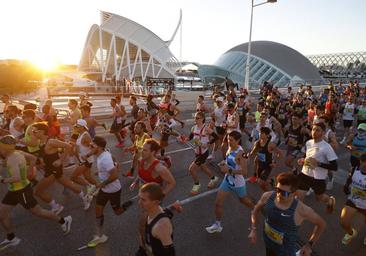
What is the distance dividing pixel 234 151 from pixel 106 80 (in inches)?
1954

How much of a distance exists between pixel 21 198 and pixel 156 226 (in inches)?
106

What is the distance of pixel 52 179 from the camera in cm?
535

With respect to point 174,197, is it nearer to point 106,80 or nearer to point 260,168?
point 260,168

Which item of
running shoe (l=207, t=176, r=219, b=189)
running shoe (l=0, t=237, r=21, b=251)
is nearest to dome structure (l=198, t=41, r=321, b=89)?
running shoe (l=207, t=176, r=219, b=189)

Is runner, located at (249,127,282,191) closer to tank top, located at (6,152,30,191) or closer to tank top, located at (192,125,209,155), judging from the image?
tank top, located at (192,125,209,155)

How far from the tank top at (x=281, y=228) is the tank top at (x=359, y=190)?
6.28 feet

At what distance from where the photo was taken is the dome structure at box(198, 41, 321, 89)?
45.3 metres

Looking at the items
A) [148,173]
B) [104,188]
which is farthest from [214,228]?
[104,188]

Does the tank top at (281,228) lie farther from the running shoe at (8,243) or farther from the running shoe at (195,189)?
the running shoe at (8,243)

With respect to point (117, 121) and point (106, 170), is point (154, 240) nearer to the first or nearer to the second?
point (106, 170)

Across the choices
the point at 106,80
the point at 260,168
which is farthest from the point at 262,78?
the point at 260,168

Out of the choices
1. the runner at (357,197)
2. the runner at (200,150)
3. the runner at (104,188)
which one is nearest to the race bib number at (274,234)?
the runner at (357,197)

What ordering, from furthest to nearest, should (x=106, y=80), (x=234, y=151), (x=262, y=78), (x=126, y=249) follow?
(x=106, y=80)
(x=262, y=78)
(x=234, y=151)
(x=126, y=249)

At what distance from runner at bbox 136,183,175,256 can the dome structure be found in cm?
4038
